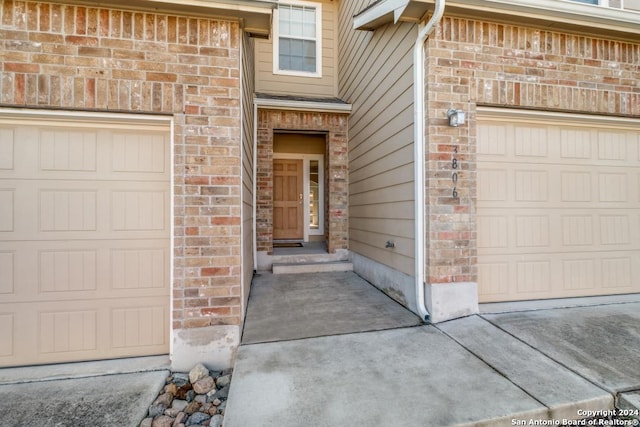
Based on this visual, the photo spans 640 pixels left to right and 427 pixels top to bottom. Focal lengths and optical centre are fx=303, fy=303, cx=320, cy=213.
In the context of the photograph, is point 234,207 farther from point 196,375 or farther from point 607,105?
point 607,105

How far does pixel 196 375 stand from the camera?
7.61 feet

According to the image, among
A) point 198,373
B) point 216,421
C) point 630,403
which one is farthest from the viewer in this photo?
point 198,373

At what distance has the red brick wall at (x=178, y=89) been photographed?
2.35 m

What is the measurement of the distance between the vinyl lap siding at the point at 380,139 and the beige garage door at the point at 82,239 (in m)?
2.44

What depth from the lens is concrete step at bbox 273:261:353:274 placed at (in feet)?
16.7

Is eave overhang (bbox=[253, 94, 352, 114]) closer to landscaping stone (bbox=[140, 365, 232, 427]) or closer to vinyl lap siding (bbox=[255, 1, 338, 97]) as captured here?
vinyl lap siding (bbox=[255, 1, 338, 97])

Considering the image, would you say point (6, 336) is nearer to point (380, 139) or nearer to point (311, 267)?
point (311, 267)

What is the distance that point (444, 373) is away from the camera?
2074 millimetres

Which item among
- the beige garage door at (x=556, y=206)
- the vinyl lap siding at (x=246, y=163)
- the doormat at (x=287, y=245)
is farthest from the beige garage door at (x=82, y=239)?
the doormat at (x=287, y=245)

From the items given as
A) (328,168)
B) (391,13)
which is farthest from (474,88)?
(328,168)

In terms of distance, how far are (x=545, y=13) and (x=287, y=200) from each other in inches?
202

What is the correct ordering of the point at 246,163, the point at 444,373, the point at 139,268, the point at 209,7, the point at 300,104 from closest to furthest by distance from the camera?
the point at 444,373 → the point at 209,7 → the point at 139,268 → the point at 246,163 → the point at 300,104

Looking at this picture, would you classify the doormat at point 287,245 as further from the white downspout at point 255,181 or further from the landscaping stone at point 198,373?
the landscaping stone at point 198,373

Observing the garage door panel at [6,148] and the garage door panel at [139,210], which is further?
the garage door panel at [139,210]
